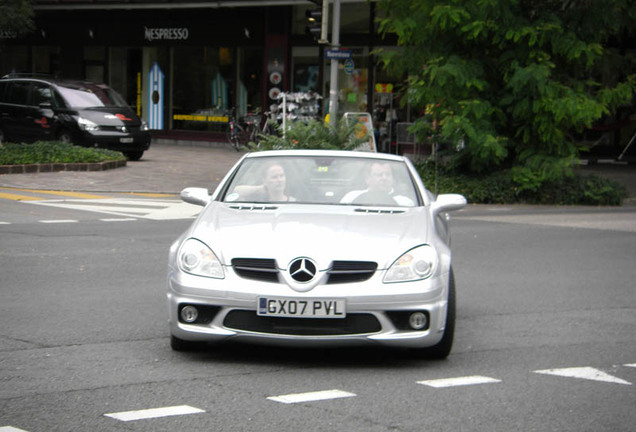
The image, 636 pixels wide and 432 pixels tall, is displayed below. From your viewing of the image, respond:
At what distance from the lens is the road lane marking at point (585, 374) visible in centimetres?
599

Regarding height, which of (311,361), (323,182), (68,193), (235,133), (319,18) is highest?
(319,18)

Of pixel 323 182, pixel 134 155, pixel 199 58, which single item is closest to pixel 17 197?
pixel 134 155

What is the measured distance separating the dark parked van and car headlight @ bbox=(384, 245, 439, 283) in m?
18.5

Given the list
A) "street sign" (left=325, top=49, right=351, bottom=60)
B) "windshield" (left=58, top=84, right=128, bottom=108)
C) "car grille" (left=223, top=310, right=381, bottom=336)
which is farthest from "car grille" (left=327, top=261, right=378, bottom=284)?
"windshield" (left=58, top=84, right=128, bottom=108)

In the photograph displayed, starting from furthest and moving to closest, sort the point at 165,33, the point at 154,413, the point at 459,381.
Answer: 1. the point at 165,33
2. the point at 459,381
3. the point at 154,413

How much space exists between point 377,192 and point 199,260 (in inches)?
65.3

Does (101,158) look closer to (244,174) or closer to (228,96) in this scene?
(228,96)

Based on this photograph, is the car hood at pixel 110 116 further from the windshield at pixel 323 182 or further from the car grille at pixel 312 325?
the car grille at pixel 312 325

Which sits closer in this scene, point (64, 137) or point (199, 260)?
point (199, 260)

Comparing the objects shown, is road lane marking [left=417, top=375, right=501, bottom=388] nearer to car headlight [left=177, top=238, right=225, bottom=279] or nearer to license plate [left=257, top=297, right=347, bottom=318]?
license plate [left=257, top=297, right=347, bottom=318]

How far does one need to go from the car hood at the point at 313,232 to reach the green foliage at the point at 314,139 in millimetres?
10797

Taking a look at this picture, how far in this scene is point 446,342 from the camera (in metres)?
6.32

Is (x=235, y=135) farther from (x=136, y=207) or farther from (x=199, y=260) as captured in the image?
(x=199, y=260)

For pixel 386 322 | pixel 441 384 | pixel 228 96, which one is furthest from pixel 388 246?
pixel 228 96
